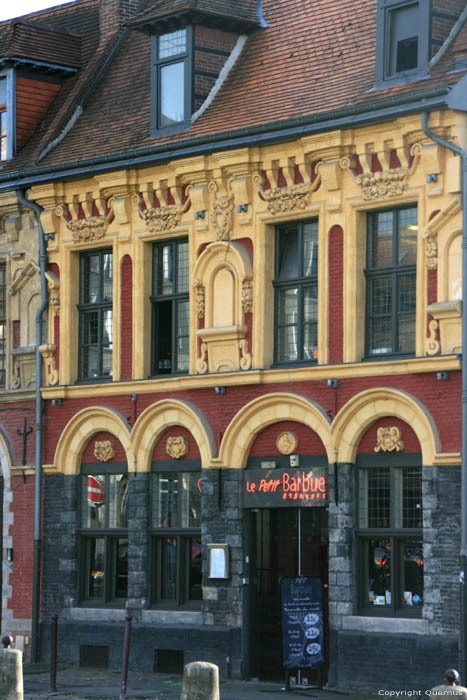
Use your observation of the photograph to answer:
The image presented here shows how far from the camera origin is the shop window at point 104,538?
94.8 ft

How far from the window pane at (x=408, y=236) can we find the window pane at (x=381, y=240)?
0.20m

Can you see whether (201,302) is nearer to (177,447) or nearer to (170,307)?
(170,307)

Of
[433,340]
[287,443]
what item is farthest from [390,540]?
[433,340]

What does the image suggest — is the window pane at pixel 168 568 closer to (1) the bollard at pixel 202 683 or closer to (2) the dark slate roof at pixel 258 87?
(2) the dark slate roof at pixel 258 87

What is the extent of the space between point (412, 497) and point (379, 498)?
2.17ft

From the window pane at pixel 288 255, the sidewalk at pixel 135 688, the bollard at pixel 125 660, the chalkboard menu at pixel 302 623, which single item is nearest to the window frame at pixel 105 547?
the sidewalk at pixel 135 688

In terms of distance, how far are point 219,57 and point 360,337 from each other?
6526mm

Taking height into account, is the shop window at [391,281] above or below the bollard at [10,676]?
above

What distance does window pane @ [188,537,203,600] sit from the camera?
2759cm

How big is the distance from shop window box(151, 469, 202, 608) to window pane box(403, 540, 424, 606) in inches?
169

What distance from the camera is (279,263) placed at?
26.9m

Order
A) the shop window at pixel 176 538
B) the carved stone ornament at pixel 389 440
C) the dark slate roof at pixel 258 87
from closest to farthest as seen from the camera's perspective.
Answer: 1. the carved stone ornament at pixel 389 440
2. the dark slate roof at pixel 258 87
3. the shop window at pixel 176 538

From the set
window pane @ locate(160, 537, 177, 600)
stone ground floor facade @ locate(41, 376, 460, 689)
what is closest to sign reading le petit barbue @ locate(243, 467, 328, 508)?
stone ground floor facade @ locate(41, 376, 460, 689)

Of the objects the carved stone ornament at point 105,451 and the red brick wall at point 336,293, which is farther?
the carved stone ornament at point 105,451
